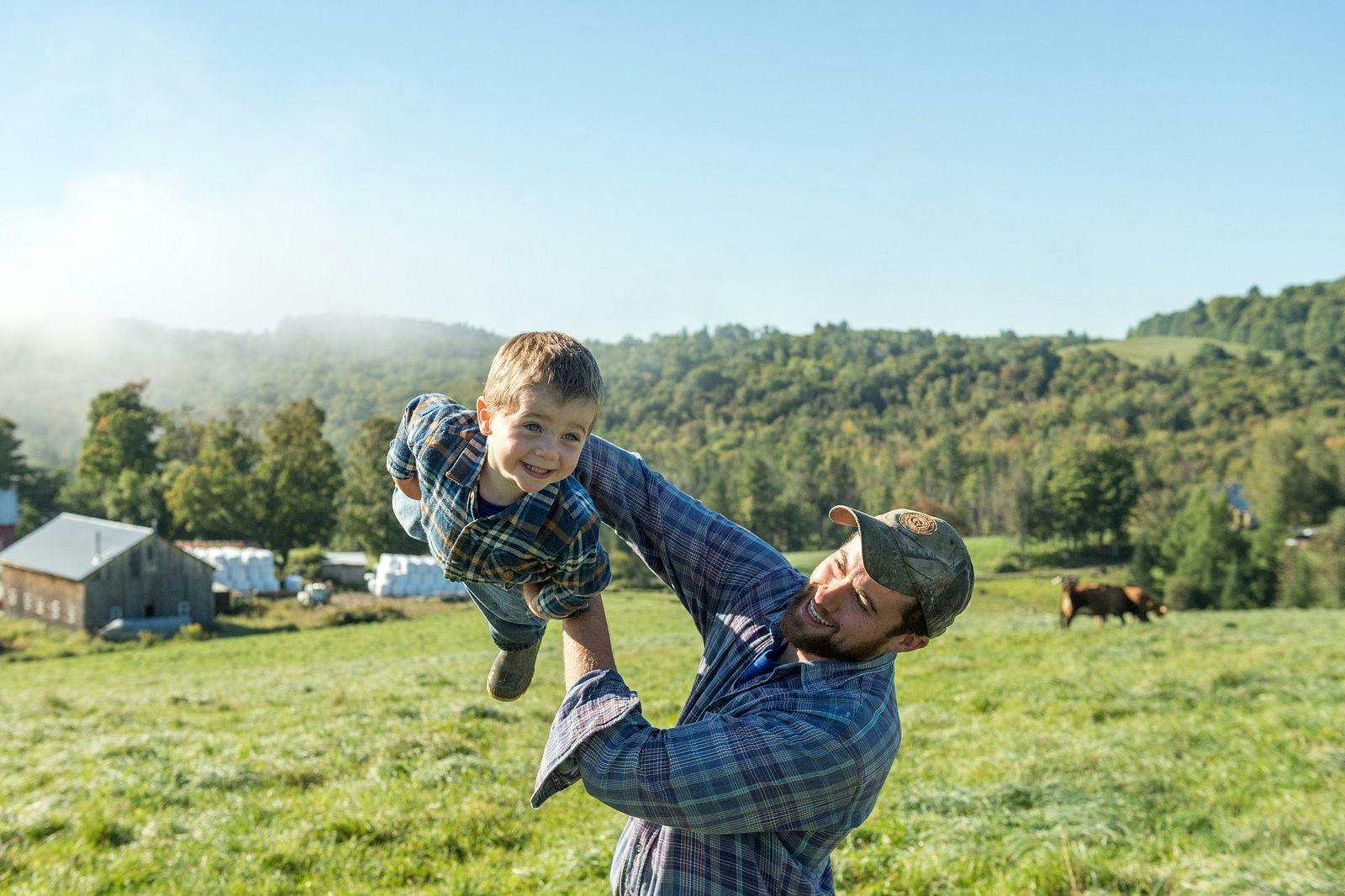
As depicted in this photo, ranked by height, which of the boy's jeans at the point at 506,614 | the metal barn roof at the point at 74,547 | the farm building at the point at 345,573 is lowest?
the farm building at the point at 345,573

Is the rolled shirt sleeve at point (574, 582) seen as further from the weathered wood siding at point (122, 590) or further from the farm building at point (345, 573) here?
the farm building at point (345, 573)

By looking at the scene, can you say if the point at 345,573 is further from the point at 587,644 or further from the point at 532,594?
the point at 587,644

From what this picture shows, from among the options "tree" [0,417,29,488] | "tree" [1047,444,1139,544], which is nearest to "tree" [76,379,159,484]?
"tree" [0,417,29,488]

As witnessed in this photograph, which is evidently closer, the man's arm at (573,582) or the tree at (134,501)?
the man's arm at (573,582)

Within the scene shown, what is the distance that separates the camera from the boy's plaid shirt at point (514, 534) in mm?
2750

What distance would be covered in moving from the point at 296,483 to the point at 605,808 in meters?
63.7

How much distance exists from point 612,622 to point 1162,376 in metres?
172

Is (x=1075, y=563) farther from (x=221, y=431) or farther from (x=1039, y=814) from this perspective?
(x=1039, y=814)

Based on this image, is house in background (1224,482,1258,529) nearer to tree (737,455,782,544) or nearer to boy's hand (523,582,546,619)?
tree (737,455,782,544)

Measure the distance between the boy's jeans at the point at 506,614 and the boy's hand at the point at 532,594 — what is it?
0.42 feet

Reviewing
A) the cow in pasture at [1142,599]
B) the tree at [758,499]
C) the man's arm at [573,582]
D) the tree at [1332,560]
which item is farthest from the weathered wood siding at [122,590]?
the tree at [1332,560]

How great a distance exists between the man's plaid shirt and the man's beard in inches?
1.4

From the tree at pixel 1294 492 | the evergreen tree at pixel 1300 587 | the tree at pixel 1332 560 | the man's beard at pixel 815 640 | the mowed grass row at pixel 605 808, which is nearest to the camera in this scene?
the man's beard at pixel 815 640

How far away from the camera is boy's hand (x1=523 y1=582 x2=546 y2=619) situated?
2777 millimetres
